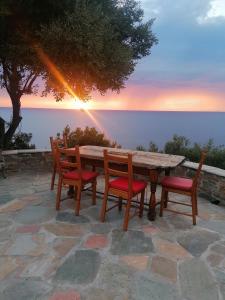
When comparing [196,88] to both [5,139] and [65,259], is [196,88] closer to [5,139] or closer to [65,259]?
[5,139]

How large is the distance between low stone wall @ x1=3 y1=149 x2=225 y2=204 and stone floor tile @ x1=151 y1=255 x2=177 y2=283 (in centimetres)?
242

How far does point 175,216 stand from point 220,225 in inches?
25.2

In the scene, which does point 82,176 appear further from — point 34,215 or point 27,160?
point 27,160

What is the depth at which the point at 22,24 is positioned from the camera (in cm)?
589

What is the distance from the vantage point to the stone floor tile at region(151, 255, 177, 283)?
257 centimetres

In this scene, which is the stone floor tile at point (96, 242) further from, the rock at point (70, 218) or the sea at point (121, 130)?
the sea at point (121, 130)

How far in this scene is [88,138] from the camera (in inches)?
306

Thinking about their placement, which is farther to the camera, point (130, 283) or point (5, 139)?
point (5, 139)

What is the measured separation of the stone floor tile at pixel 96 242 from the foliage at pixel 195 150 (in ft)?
14.9

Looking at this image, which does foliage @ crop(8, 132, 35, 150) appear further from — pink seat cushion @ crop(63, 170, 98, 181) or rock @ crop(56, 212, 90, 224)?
rock @ crop(56, 212, 90, 224)

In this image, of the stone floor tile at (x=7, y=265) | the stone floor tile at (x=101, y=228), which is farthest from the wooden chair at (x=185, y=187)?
the stone floor tile at (x=7, y=265)

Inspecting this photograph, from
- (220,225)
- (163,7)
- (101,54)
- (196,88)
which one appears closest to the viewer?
(220,225)

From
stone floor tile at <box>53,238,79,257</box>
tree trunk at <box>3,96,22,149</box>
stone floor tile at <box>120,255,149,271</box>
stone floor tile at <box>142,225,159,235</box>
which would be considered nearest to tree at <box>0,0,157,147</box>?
tree trunk at <box>3,96,22,149</box>

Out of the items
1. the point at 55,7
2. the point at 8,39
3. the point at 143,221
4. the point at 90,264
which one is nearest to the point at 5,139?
the point at 8,39
